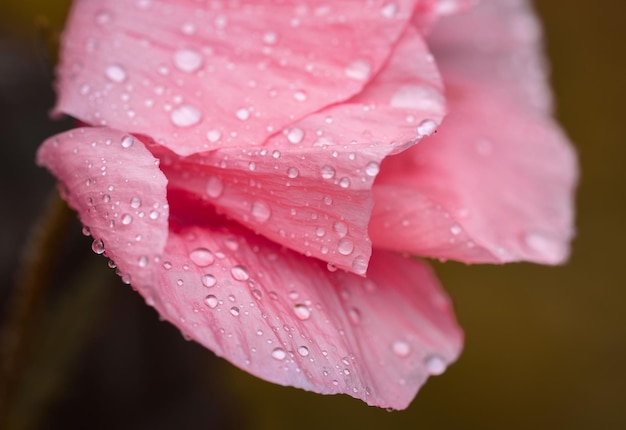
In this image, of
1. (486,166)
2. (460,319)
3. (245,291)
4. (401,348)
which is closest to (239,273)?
(245,291)

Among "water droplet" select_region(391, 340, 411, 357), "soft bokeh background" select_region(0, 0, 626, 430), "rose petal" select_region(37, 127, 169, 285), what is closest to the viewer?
"rose petal" select_region(37, 127, 169, 285)

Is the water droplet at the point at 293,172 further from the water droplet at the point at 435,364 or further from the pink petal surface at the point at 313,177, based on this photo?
the water droplet at the point at 435,364

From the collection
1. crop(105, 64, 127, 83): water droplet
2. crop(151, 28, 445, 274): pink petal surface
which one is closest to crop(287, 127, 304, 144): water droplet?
crop(151, 28, 445, 274): pink petal surface

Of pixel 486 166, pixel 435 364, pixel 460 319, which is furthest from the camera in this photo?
pixel 460 319

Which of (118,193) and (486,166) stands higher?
(118,193)

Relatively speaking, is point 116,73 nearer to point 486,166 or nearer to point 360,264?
point 360,264

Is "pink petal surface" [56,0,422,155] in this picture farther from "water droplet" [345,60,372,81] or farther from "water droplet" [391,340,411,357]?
"water droplet" [391,340,411,357]

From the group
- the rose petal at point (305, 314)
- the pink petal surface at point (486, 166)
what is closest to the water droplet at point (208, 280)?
the rose petal at point (305, 314)
